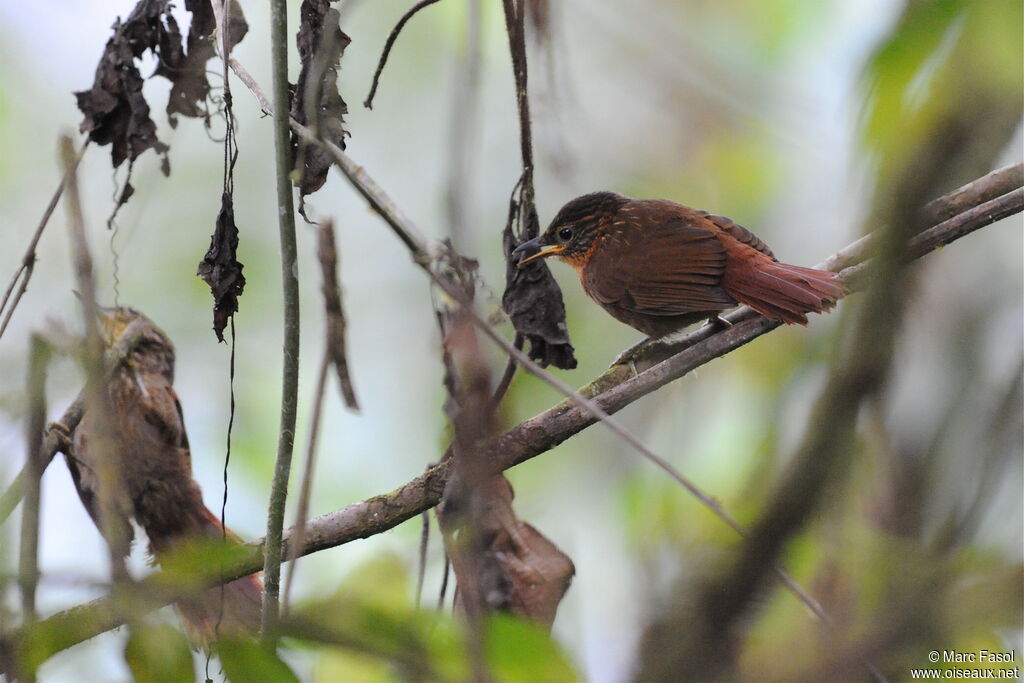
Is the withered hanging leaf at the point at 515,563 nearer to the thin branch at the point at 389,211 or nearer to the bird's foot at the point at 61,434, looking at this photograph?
the thin branch at the point at 389,211

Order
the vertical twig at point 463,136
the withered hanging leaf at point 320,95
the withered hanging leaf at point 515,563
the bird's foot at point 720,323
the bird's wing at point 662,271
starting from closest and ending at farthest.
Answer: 1. the vertical twig at point 463,136
2. the withered hanging leaf at point 515,563
3. the withered hanging leaf at point 320,95
4. the bird's foot at point 720,323
5. the bird's wing at point 662,271

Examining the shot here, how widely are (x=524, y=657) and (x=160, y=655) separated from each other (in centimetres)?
59

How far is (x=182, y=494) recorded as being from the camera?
11.3 ft

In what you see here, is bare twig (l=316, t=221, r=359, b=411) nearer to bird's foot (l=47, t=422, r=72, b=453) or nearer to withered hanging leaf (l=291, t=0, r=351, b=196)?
withered hanging leaf (l=291, t=0, r=351, b=196)

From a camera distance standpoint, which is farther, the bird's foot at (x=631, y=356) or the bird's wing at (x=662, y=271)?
the bird's wing at (x=662, y=271)

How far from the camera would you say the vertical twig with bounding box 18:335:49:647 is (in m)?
1.64

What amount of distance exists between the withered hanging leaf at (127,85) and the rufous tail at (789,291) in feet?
7.10

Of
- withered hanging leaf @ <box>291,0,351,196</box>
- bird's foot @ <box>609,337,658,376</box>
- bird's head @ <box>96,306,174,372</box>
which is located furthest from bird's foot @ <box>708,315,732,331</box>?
bird's head @ <box>96,306,174,372</box>

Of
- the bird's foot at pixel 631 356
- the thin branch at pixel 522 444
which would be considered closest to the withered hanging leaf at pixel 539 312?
the thin branch at pixel 522 444

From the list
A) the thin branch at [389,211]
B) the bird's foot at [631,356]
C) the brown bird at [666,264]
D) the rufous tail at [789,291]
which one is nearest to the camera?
the thin branch at [389,211]

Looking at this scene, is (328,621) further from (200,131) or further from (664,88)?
(200,131)

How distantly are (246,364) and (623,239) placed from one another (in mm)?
3104

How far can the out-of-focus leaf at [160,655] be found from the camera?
1.60m

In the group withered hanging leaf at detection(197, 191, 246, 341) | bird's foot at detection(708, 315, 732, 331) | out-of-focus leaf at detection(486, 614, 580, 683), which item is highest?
bird's foot at detection(708, 315, 732, 331)
